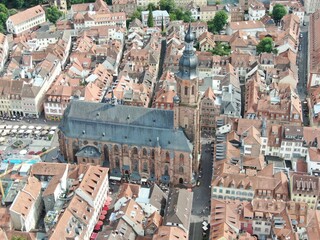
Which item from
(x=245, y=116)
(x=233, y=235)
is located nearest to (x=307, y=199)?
(x=233, y=235)

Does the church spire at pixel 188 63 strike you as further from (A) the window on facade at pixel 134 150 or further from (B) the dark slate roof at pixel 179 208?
(B) the dark slate roof at pixel 179 208

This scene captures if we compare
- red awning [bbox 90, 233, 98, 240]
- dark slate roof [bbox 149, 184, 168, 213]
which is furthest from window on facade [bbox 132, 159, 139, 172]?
red awning [bbox 90, 233, 98, 240]

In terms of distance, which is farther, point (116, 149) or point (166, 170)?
point (116, 149)

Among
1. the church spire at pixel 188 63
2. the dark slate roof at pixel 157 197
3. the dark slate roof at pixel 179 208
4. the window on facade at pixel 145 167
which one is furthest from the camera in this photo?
the window on facade at pixel 145 167

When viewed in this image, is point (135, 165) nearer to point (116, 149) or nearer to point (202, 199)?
point (116, 149)

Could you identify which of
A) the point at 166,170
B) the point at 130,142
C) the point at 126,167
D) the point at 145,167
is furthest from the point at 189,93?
the point at 126,167

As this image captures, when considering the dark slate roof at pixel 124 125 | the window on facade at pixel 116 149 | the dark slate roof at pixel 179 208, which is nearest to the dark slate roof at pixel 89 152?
the dark slate roof at pixel 124 125

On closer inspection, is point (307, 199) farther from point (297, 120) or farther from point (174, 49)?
point (174, 49)
